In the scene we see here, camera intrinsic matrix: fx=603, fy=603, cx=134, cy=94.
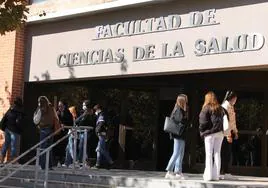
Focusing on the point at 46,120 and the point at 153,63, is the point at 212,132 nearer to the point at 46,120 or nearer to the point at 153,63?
the point at 153,63

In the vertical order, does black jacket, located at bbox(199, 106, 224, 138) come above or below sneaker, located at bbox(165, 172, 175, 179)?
above

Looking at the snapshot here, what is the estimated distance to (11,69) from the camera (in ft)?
54.3

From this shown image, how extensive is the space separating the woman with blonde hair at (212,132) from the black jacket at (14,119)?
18.9 ft

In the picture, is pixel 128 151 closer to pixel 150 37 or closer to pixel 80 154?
pixel 80 154

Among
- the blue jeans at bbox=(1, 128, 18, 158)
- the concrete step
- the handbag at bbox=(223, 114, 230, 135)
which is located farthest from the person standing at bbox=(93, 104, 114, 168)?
the handbag at bbox=(223, 114, 230, 135)

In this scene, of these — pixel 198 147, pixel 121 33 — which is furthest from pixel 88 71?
pixel 198 147

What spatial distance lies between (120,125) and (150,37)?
457cm

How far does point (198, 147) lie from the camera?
50.8 ft

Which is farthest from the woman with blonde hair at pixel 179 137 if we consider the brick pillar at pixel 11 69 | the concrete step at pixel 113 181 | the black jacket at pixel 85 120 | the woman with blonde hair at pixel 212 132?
the brick pillar at pixel 11 69

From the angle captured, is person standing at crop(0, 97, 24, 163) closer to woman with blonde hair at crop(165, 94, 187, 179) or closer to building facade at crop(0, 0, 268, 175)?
building facade at crop(0, 0, 268, 175)

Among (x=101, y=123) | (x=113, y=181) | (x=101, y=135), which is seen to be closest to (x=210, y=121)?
(x=113, y=181)

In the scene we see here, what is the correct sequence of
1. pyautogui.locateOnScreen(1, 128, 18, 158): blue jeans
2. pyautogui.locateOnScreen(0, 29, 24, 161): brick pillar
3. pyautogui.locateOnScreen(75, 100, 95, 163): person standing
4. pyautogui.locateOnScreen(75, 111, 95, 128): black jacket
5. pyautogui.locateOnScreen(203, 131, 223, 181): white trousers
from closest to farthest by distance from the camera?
pyautogui.locateOnScreen(203, 131, 223, 181): white trousers, pyautogui.locateOnScreen(75, 100, 95, 163): person standing, pyautogui.locateOnScreen(75, 111, 95, 128): black jacket, pyautogui.locateOnScreen(1, 128, 18, 158): blue jeans, pyautogui.locateOnScreen(0, 29, 24, 161): brick pillar

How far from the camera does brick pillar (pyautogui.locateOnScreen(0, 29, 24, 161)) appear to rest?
16547 millimetres

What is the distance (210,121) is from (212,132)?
226 millimetres
